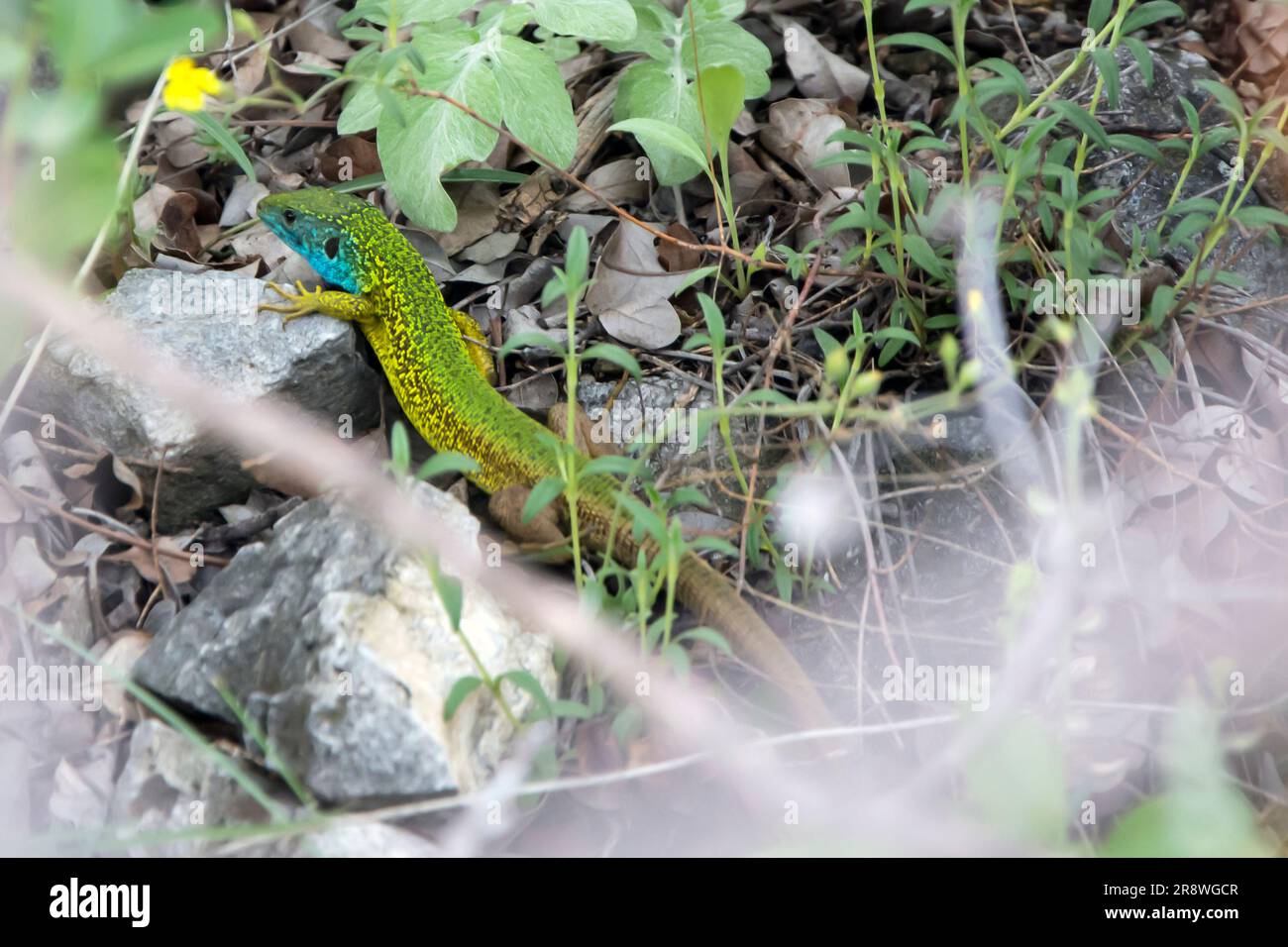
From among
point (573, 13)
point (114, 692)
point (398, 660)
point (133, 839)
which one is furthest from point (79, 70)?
point (573, 13)

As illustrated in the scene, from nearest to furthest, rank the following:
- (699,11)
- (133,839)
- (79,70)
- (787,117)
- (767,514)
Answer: (79,70)
(133,839)
(767,514)
(699,11)
(787,117)

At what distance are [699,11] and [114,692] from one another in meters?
3.32

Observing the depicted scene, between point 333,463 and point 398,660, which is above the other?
point 333,463

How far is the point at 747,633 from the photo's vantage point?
2975 millimetres

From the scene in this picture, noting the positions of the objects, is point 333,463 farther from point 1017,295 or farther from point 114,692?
point 1017,295

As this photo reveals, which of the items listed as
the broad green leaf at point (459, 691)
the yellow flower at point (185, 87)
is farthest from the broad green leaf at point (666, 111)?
the broad green leaf at point (459, 691)

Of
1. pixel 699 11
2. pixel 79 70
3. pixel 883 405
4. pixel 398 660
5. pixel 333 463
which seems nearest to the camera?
pixel 79 70

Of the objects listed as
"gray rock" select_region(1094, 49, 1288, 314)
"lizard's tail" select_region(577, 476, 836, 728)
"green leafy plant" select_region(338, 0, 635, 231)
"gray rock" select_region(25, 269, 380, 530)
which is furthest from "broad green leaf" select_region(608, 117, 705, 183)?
"gray rock" select_region(1094, 49, 1288, 314)

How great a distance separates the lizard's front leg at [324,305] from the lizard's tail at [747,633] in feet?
6.07

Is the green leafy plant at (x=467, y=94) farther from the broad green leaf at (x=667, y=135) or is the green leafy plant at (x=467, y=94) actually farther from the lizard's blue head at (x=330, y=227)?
the broad green leaf at (x=667, y=135)

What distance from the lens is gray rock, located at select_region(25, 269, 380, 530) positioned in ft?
11.6

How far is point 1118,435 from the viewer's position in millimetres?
3432

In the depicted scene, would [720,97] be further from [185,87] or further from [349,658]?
[349,658]

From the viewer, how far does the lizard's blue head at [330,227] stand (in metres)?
4.14
